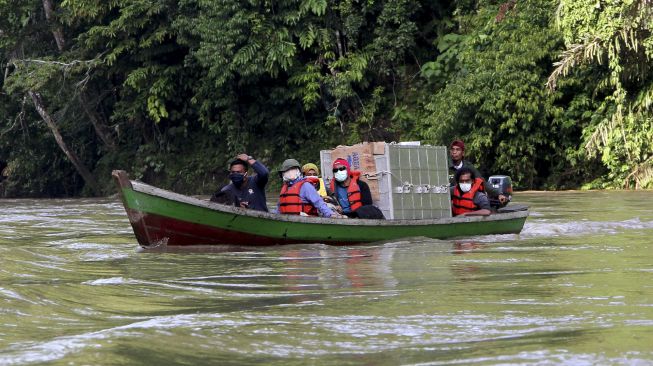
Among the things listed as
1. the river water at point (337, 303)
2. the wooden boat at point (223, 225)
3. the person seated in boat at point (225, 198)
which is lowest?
the river water at point (337, 303)

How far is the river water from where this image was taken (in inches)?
232

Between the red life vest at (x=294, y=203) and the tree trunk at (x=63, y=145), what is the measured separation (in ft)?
59.0

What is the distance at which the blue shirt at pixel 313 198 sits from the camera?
12.5 meters

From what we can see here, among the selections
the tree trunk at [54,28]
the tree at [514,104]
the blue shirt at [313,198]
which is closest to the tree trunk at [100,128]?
the tree trunk at [54,28]

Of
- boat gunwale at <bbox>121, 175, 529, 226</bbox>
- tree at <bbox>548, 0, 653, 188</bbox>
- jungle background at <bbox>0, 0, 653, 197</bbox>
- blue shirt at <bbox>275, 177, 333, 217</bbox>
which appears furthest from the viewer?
jungle background at <bbox>0, 0, 653, 197</bbox>

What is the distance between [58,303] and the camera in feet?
25.5

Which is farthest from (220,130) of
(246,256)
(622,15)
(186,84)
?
(246,256)

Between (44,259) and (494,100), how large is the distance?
12.7 m

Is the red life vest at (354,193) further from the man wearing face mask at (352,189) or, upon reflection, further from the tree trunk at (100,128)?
the tree trunk at (100,128)

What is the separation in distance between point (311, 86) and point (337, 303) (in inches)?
752

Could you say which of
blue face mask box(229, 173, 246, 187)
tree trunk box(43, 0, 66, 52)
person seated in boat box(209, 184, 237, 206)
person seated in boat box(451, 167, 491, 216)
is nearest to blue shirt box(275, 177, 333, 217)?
blue face mask box(229, 173, 246, 187)

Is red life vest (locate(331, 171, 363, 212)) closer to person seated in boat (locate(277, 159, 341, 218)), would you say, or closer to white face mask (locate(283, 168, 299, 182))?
person seated in boat (locate(277, 159, 341, 218))

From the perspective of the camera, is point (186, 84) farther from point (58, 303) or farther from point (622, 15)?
point (58, 303)

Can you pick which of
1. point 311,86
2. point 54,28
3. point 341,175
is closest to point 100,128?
point 54,28
